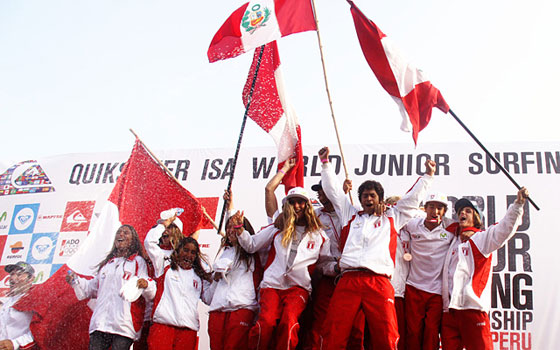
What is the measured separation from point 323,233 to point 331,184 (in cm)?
38

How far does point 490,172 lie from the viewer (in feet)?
20.2

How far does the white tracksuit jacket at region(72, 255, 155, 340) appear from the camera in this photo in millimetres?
4582

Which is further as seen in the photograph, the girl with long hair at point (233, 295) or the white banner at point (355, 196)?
the white banner at point (355, 196)

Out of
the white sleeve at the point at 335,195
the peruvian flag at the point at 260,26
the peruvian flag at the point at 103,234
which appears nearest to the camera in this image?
the white sleeve at the point at 335,195

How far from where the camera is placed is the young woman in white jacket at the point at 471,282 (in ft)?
13.2

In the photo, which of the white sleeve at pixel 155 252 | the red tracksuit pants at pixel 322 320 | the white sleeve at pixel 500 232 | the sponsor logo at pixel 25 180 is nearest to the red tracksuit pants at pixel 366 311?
the red tracksuit pants at pixel 322 320

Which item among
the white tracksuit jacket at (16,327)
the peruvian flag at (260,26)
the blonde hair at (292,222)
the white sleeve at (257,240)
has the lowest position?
the white tracksuit jacket at (16,327)

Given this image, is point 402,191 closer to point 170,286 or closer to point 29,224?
point 170,286

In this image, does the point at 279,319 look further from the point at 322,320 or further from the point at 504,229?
the point at 504,229

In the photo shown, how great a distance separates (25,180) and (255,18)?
453 cm

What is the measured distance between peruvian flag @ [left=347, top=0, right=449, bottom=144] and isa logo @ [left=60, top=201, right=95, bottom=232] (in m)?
4.19

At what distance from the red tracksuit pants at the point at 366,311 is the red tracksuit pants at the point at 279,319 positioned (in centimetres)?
25

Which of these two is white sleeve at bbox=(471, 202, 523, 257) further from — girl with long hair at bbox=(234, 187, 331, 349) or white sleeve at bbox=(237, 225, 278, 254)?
white sleeve at bbox=(237, 225, 278, 254)

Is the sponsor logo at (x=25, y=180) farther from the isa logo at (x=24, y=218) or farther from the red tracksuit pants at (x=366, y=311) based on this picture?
the red tracksuit pants at (x=366, y=311)
